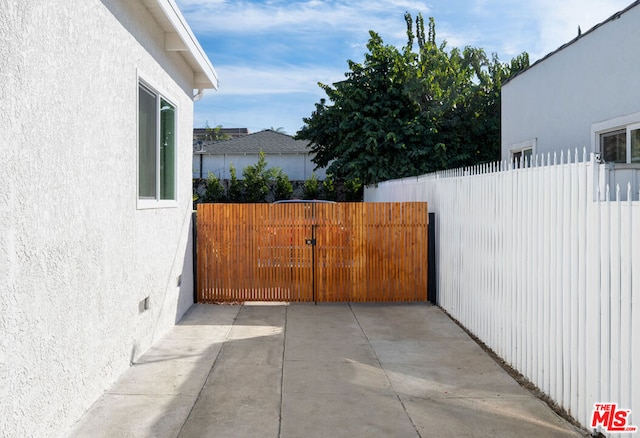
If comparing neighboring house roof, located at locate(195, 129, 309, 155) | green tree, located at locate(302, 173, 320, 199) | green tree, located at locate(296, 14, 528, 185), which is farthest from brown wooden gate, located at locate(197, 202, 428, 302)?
neighboring house roof, located at locate(195, 129, 309, 155)

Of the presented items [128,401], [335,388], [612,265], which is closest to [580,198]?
[612,265]

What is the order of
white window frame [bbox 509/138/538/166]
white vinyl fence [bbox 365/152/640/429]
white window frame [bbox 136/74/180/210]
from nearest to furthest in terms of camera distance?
white vinyl fence [bbox 365/152/640/429]
white window frame [bbox 136/74/180/210]
white window frame [bbox 509/138/538/166]

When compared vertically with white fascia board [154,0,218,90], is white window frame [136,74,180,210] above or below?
below

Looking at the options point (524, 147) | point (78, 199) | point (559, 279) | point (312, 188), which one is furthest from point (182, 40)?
point (312, 188)

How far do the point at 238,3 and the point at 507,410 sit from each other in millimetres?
9415

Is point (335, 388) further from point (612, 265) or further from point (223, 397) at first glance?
point (612, 265)

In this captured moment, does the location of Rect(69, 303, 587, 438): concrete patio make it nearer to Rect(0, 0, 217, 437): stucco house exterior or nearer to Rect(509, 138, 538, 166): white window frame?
Rect(0, 0, 217, 437): stucco house exterior

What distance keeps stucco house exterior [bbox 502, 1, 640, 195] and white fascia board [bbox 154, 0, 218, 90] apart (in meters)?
5.00

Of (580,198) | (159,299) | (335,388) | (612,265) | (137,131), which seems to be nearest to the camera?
(612,265)

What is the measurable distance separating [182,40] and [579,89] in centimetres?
585

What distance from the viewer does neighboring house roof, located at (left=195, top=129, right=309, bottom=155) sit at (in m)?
32.3

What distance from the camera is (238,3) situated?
37.0 ft

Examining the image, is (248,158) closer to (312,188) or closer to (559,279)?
(312,188)

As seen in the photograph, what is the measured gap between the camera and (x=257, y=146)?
33094 mm
